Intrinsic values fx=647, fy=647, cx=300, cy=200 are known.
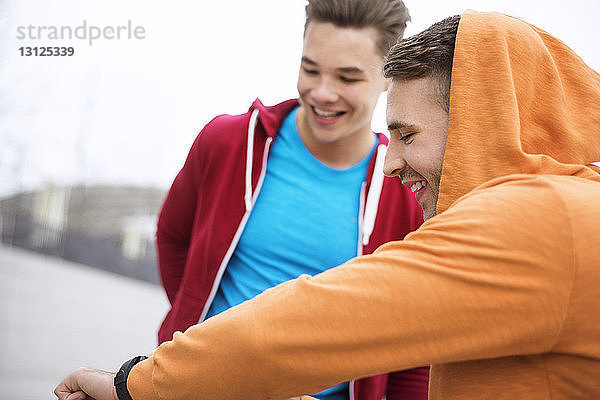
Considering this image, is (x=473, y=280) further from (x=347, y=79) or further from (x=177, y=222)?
(x=177, y=222)

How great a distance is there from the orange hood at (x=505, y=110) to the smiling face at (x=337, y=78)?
2.12 ft

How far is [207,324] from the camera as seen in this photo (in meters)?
0.76

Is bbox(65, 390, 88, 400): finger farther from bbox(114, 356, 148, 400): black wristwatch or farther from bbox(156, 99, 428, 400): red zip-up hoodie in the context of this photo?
bbox(156, 99, 428, 400): red zip-up hoodie

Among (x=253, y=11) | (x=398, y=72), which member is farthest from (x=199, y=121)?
(x=398, y=72)

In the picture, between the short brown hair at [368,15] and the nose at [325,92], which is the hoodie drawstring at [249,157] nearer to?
the nose at [325,92]

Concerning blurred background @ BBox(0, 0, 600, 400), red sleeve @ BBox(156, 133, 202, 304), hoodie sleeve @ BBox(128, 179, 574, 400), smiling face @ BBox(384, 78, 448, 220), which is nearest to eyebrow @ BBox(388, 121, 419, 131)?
smiling face @ BBox(384, 78, 448, 220)

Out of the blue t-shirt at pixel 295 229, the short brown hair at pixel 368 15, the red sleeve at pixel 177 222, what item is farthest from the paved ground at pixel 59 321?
the short brown hair at pixel 368 15

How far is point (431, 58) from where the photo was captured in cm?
86

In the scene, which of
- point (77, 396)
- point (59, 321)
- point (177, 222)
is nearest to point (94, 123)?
point (59, 321)

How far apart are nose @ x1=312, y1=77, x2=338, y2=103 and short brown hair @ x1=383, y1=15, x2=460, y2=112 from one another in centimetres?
56

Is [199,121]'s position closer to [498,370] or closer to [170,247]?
[170,247]

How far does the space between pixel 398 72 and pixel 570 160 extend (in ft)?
0.83

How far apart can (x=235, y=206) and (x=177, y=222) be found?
23 centimetres

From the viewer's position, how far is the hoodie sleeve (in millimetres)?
634
